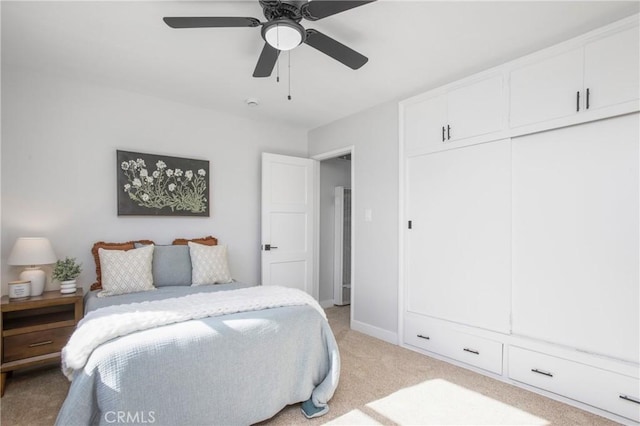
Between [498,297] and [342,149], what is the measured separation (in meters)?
2.29

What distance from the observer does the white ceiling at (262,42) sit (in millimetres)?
2014

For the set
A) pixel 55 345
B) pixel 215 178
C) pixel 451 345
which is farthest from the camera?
pixel 215 178

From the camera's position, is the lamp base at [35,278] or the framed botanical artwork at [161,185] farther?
the framed botanical artwork at [161,185]

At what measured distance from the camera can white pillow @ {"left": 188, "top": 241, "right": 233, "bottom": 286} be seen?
3117 mm

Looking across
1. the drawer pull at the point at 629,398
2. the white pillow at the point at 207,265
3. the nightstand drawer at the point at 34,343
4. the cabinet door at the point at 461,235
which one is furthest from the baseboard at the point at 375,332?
the nightstand drawer at the point at 34,343

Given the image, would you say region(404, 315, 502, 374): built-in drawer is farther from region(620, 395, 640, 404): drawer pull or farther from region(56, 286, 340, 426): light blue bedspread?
region(56, 286, 340, 426): light blue bedspread

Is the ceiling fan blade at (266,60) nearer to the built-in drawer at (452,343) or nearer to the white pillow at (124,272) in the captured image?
the white pillow at (124,272)

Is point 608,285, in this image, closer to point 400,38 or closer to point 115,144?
point 400,38

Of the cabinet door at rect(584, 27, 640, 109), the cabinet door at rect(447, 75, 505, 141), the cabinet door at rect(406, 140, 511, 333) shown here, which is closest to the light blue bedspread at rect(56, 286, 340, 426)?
the cabinet door at rect(406, 140, 511, 333)

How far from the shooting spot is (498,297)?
8.62ft

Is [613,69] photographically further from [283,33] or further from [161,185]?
[161,185]

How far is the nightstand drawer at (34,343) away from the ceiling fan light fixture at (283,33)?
2.54 metres

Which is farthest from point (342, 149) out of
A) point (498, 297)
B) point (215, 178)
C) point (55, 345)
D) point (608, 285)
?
point (55, 345)

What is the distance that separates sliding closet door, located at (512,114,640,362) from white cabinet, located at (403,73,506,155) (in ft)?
1.02
